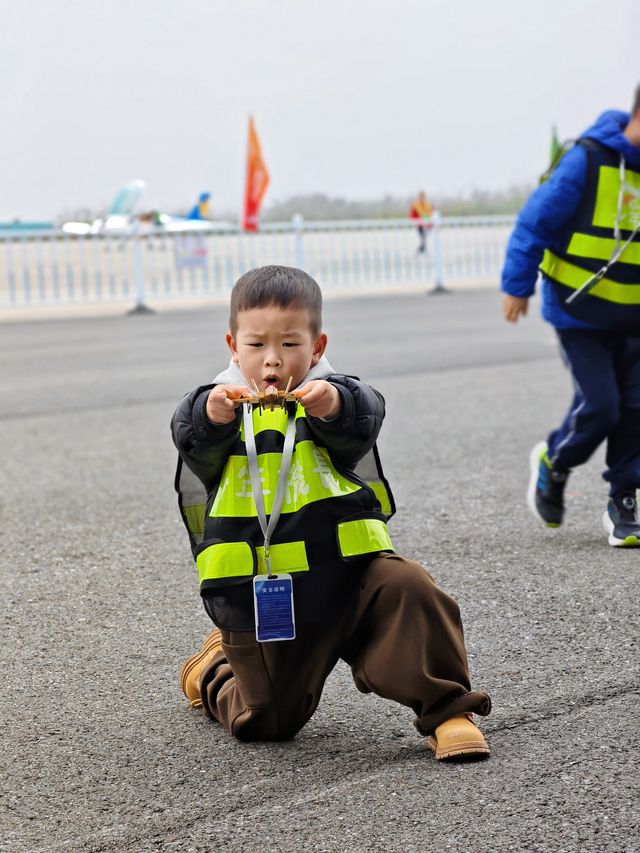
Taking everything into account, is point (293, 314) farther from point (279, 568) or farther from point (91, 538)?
point (91, 538)

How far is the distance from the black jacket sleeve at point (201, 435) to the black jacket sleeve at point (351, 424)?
18 centimetres

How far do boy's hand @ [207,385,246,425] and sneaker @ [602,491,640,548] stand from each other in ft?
7.21

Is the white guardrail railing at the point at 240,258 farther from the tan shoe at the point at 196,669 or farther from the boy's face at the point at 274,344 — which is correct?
the boy's face at the point at 274,344

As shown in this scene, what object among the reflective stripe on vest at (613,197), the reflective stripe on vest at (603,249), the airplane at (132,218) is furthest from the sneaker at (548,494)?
the airplane at (132,218)

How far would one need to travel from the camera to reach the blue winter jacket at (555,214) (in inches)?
175

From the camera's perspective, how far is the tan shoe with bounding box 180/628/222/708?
3.12 metres

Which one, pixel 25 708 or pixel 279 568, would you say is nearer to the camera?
pixel 279 568

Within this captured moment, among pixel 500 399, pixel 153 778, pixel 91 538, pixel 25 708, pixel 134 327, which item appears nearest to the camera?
pixel 153 778

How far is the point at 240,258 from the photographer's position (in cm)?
2277

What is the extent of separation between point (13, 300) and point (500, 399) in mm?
13519

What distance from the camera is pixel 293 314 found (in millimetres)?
2771

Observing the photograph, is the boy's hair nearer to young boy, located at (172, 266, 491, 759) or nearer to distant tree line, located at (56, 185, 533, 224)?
young boy, located at (172, 266, 491, 759)

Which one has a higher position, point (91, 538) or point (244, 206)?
point (91, 538)

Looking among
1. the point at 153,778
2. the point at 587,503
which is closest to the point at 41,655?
the point at 153,778
